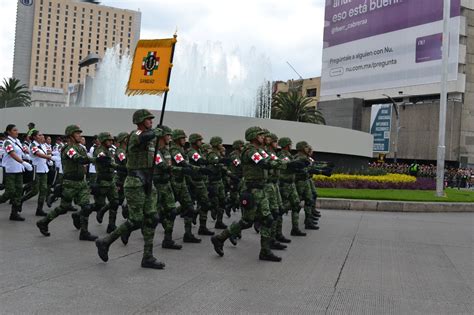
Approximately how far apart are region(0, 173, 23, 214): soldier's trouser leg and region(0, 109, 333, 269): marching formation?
0.7 inches

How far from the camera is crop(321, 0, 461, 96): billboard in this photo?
50.3 meters

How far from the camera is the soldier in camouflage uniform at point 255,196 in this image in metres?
7.29

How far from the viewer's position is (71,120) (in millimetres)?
25844

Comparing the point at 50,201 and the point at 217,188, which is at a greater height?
the point at 217,188

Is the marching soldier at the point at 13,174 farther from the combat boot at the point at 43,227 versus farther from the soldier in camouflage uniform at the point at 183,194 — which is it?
the soldier in camouflage uniform at the point at 183,194

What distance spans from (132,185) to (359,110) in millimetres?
54633

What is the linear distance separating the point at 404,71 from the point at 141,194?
168 ft

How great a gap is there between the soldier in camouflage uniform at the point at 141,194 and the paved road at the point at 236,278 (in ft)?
0.84

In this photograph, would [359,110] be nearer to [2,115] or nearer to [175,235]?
[2,115]

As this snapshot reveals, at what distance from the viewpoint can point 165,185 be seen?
7.81 m

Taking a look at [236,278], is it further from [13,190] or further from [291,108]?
[291,108]

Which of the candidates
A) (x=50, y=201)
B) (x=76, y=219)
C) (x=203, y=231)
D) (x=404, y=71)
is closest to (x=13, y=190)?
(x=76, y=219)

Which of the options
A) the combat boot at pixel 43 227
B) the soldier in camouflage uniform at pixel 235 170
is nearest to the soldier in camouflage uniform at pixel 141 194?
the combat boot at pixel 43 227

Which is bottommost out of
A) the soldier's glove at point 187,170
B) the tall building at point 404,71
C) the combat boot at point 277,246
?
the combat boot at point 277,246
